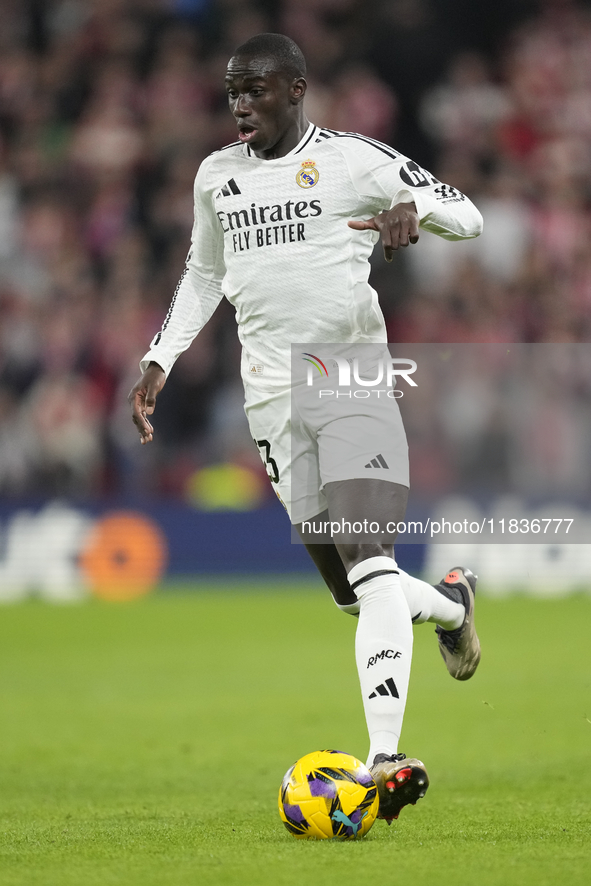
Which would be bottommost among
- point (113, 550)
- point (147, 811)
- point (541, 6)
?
point (113, 550)

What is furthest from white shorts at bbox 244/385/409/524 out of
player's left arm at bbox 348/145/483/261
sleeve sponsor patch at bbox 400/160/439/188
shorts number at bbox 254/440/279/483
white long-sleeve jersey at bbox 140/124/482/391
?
sleeve sponsor patch at bbox 400/160/439/188

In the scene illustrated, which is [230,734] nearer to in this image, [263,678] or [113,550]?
[263,678]

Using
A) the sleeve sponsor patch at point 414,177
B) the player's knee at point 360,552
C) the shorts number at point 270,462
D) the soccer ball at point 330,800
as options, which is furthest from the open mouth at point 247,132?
the soccer ball at point 330,800

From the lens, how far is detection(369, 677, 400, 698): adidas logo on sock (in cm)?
460

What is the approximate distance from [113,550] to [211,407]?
189cm

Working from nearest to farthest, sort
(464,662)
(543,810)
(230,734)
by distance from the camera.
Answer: (543,810) → (464,662) → (230,734)

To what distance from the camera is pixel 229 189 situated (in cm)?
519

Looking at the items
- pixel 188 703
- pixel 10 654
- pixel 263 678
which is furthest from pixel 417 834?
pixel 10 654

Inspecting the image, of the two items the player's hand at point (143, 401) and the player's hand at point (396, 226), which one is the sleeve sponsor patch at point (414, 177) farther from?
the player's hand at point (143, 401)

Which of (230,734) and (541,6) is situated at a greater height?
(541,6)

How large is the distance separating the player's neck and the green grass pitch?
8.19 feet

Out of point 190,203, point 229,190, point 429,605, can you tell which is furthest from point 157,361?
point 190,203

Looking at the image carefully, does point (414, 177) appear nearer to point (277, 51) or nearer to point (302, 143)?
point (302, 143)

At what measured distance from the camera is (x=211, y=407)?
14.6 metres
